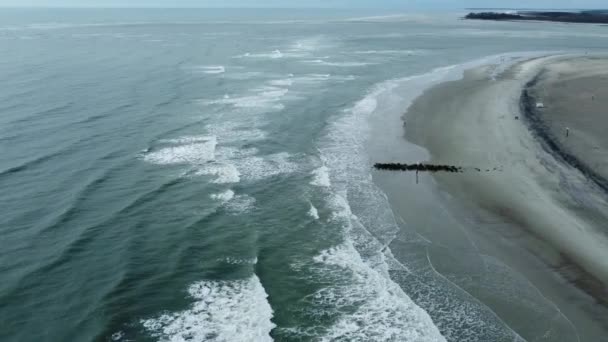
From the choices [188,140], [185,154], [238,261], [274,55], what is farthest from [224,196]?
[274,55]

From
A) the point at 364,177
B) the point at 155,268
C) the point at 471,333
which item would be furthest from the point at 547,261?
the point at 155,268

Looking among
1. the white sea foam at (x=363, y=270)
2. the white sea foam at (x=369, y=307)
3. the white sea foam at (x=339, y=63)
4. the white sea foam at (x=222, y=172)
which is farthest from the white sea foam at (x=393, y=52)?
the white sea foam at (x=369, y=307)

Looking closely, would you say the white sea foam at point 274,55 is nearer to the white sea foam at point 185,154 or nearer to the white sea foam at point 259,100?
the white sea foam at point 259,100

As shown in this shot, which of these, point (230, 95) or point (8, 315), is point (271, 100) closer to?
point (230, 95)

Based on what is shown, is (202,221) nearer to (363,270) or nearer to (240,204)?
(240,204)

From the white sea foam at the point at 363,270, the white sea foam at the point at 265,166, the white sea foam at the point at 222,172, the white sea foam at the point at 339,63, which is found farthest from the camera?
the white sea foam at the point at 339,63

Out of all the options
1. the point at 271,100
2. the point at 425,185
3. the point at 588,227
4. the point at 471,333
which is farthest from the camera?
the point at 271,100

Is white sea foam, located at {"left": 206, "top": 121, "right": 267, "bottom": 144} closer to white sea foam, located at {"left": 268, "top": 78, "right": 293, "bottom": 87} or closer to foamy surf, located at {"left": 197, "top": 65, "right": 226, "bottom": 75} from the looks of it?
white sea foam, located at {"left": 268, "top": 78, "right": 293, "bottom": 87}
